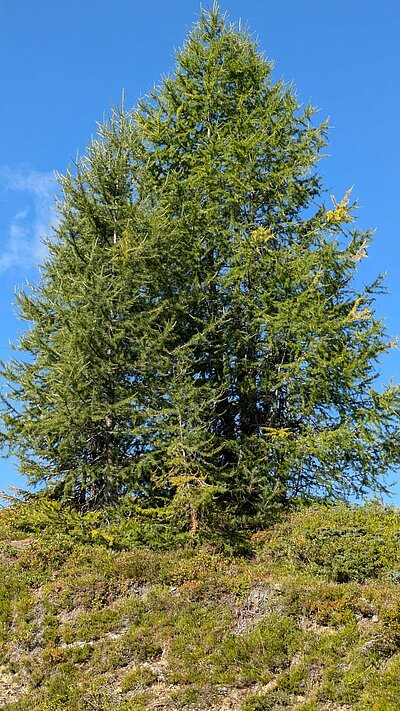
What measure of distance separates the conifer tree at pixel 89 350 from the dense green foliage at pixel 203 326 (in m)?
0.05

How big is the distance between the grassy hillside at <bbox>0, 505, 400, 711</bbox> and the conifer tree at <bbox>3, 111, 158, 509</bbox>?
163 cm

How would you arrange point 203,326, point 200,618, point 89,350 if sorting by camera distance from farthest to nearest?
point 203,326 < point 89,350 < point 200,618

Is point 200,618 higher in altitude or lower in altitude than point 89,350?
lower

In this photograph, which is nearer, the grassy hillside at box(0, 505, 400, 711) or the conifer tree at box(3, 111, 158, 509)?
the grassy hillside at box(0, 505, 400, 711)

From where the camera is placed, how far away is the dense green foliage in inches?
578

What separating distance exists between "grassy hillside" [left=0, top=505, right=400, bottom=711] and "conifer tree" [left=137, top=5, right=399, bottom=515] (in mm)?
2235

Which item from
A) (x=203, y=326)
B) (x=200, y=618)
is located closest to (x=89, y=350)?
(x=203, y=326)

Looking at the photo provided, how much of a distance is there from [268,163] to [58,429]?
10.0m

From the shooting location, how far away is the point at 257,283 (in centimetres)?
1744

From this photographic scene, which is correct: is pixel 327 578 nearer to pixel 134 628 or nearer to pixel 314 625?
pixel 314 625

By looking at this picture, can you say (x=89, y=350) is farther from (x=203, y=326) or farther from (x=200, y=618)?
(x=200, y=618)

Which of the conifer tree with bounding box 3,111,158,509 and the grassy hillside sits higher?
the conifer tree with bounding box 3,111,158,509

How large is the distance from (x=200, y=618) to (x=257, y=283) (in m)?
9.58

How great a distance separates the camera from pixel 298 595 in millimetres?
10781
